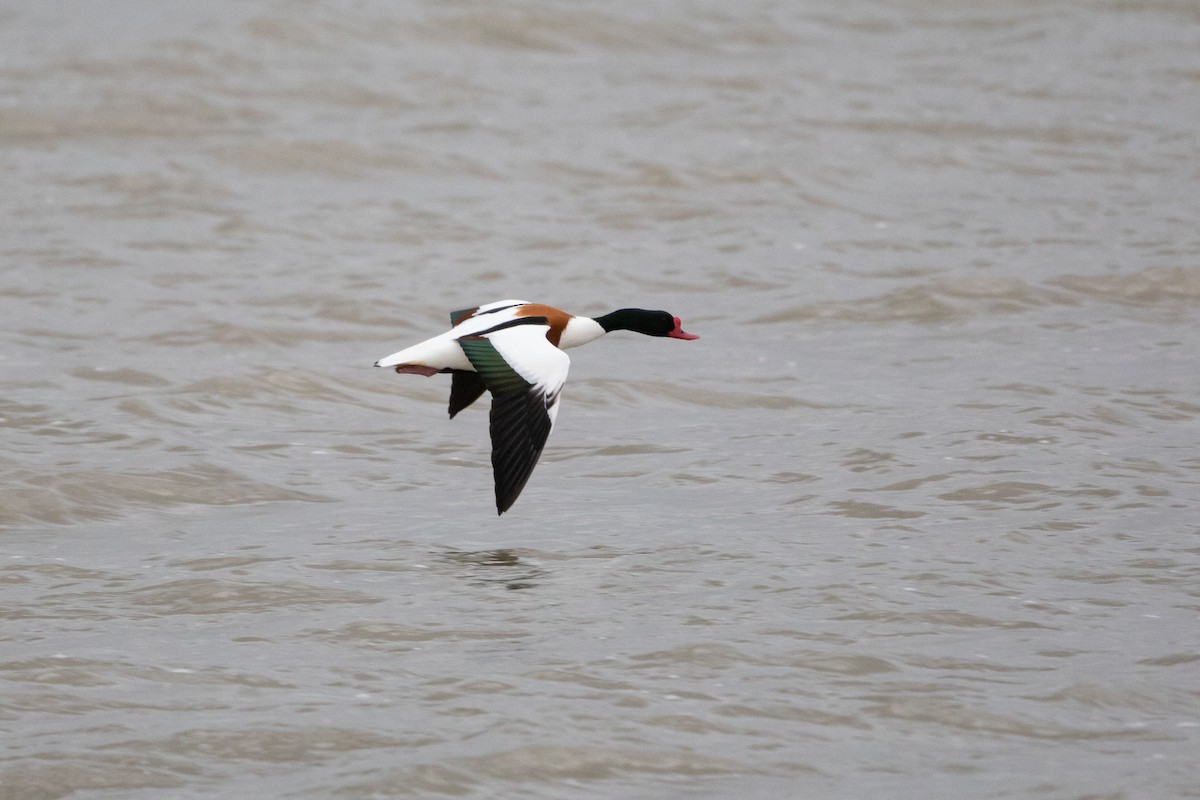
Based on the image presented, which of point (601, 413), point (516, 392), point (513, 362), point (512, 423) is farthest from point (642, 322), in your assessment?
point (601, 413)

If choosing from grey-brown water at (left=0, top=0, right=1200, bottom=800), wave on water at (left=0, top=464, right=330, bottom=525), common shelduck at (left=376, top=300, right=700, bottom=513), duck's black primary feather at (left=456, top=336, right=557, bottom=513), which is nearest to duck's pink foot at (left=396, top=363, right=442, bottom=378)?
common shelduck at (left=376, top=300, right=700, bottom=513)

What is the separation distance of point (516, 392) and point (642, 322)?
1.54 metres

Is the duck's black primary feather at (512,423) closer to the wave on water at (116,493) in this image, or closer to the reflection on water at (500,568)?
the reflection on water at (500,568)

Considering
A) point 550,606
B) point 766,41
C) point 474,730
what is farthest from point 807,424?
point 766,41

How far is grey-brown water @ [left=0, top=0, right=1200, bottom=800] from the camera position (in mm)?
6867

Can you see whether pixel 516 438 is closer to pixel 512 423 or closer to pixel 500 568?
pixel 512 423

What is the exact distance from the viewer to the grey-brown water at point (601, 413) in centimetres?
687

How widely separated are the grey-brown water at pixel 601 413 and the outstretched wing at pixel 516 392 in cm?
59

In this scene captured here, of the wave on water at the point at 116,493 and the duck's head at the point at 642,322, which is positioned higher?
the duck's head at the point at 642,322

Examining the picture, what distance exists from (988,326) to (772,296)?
6.06 ft

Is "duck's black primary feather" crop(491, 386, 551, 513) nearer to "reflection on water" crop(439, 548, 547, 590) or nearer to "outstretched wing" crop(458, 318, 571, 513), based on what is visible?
"outstretched wing" crop(458, 318, 571, 513)

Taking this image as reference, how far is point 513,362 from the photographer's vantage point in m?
8.66

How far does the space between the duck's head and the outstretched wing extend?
2.86ft

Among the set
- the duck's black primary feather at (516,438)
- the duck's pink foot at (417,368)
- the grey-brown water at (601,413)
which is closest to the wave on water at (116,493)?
the grey-brown water at (601,413)
